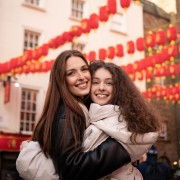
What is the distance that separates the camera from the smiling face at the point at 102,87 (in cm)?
308

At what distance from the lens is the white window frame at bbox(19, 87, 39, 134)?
54.0ft

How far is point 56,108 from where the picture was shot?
279 cm

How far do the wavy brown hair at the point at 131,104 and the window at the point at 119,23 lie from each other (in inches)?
709

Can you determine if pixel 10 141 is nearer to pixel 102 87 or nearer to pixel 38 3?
pixel 38 3

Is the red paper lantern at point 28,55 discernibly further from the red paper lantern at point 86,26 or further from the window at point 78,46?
the window at point 78,46

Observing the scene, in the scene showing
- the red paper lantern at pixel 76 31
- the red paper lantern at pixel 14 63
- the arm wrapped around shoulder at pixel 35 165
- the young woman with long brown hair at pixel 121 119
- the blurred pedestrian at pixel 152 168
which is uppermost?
the red paper lantern at pixel 76 31

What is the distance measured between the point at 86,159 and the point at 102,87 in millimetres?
843

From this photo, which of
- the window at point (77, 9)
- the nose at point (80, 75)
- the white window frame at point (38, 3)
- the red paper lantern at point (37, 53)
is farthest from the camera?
the window at point (77, 9)

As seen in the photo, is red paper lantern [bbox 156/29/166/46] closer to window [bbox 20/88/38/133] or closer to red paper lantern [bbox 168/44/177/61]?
red paper lantern [bbox 168/44/177/61]

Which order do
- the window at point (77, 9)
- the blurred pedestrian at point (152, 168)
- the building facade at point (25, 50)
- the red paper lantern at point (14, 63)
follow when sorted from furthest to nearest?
the window at point (77, 9)
the building facade at point (25, 50)
the red paper lantern at point (14, 63)
the blurred pedestrian at point (152, 168)

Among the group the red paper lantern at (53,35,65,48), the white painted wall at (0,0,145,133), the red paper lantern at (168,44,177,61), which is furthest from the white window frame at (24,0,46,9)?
the red paper lantern at (168,44,177,61)

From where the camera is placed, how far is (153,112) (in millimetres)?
2961

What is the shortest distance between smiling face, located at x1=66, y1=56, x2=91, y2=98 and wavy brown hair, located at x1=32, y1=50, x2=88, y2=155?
0.04m

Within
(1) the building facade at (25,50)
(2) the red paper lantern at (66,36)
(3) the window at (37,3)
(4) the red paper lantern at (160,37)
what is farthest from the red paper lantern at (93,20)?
(3) the window at (37,3)
